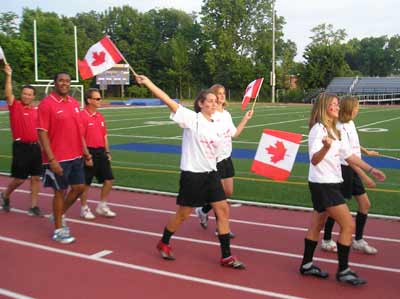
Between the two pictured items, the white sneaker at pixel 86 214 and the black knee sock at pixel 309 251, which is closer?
the black knee sock at pixel 309 251

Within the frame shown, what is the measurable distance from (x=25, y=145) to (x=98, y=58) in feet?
7.64

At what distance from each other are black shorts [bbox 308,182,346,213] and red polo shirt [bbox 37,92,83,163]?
2986mm

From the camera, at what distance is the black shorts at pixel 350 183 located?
18.1 ft

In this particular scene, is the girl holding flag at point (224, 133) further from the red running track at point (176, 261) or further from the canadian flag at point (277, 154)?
the red running track at point (176, 261)

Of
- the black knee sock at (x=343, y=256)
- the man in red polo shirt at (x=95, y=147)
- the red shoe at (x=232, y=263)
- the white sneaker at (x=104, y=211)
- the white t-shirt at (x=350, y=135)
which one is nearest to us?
the black knee sock at (x=343, y=256)

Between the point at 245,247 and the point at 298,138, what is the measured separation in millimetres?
1415

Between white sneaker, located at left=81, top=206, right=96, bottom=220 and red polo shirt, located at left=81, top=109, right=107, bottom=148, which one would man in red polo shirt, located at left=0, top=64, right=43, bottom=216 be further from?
red polo shirt, located at left=81, top=109, right=107, bottom=148

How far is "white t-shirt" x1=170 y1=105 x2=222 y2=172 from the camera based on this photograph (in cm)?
510

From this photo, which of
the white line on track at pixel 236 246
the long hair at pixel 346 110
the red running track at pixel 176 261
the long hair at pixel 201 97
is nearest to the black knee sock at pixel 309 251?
the red running track at pixel 176 261

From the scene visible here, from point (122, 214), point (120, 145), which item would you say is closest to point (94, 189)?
point (122, 214)

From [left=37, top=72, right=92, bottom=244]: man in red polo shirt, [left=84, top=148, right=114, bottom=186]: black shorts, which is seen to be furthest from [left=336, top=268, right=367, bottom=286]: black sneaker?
[left=84, top=148, right=114, bottom=186]: black shorts

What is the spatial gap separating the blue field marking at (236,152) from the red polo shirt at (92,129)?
6.44 meters

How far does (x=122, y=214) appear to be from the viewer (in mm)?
7609

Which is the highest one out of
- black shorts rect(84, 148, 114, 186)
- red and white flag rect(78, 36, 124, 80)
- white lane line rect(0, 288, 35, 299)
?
red and white flag rect(78, 36, 124, 80)
